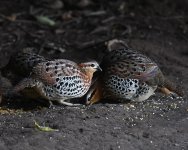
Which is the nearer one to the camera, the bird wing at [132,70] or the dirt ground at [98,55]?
the dirt ground at [98,55]

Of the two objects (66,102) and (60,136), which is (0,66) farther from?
(60,136)

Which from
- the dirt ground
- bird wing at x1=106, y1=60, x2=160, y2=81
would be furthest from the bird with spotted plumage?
bird wing at x1=106, y1=60, x2=160, y2=81

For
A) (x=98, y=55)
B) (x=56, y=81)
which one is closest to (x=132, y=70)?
(x=56, y=81)

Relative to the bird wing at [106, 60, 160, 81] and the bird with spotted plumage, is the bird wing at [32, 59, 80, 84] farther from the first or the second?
the bird wing at [106, 60, 160, 81]

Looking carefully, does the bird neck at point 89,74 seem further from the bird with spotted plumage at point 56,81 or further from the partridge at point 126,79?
the partridge at point 126,79

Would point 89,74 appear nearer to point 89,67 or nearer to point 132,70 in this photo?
point 89,67

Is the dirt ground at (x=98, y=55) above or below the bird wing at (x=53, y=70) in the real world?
below

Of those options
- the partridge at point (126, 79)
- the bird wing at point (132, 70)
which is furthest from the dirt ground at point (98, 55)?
the bird wing at point (132, 70)
